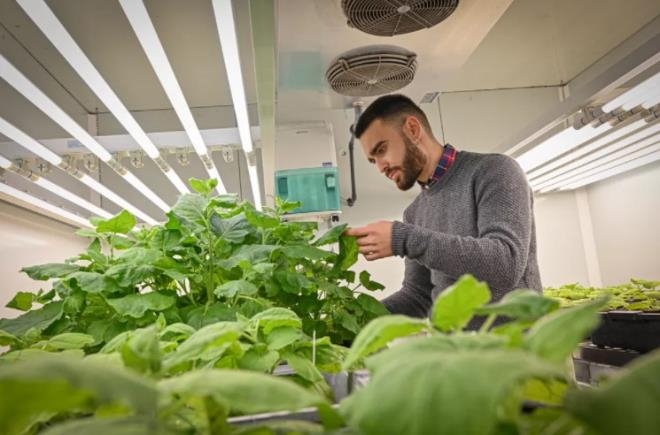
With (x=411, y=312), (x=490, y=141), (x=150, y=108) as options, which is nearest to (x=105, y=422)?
(x=411, y=312)

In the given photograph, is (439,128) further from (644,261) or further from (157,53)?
(157,53)

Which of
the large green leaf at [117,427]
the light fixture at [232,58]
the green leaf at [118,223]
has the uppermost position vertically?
the light fixture at [232,58]

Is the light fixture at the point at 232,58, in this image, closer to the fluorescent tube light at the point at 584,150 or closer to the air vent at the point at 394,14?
the air vent at the point at 394,14

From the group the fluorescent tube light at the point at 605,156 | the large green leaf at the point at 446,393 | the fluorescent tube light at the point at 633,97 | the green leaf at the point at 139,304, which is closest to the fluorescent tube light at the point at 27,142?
the green leaf at the point at 139,304

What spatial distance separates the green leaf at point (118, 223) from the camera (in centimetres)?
92

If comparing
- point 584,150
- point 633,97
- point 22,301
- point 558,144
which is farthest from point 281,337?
point 584,150

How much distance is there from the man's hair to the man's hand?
58cm

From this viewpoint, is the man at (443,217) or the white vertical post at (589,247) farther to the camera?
the white vertical post at (589,247)

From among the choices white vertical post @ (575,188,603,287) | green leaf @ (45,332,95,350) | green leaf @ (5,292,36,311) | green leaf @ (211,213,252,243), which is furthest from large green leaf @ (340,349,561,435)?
white vertical post @ (575,188,603,287)

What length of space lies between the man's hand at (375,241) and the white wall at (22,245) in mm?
1732

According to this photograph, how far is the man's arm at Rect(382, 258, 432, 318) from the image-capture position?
1.72 meters

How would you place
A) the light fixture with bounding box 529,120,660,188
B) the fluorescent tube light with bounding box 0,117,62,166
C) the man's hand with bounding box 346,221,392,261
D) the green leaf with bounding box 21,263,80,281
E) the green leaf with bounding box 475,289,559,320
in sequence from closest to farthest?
the green leaf with bounding box 475,289,559,320
the green leaf with bounding box 21,263,80,281
the fluorescent tube light with bounding box 0,117,62,166
the man's hand with bounding box 346,221,392,261
the light fixture with bounding box 529,120,660,188

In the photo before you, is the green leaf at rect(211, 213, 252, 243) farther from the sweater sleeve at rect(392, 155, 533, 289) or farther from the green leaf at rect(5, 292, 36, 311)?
the sweater sleeve at rect(392, 155, 533, 289)

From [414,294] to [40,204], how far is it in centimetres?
158
